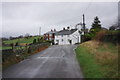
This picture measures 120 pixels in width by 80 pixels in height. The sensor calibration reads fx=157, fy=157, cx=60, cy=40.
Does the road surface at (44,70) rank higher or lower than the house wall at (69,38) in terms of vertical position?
lower

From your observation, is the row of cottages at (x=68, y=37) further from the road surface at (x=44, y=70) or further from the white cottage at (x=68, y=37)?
Answer: the road surface at (x=44, y=70)

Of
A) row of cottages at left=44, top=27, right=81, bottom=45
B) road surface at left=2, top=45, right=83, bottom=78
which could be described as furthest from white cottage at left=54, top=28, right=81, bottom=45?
road surface at left=2, top=45, right=83, bottom=78

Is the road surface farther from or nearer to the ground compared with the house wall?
nearer to the ground

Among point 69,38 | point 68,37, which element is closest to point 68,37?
point 68,37

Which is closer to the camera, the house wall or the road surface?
the road surface

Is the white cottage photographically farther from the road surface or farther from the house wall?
the road surface

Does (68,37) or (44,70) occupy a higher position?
(68,37)

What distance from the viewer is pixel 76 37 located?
6794cm

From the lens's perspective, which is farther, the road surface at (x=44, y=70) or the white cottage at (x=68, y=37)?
the white cottage at (x=68, y=37)

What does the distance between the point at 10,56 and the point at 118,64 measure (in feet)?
35.9

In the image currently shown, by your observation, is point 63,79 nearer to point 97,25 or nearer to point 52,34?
point 97,25

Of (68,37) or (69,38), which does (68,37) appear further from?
(69,38)

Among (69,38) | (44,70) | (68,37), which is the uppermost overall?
(68,37)

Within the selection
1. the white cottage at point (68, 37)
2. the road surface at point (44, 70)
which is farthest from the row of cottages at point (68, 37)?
the road surface at point (44, 70)
